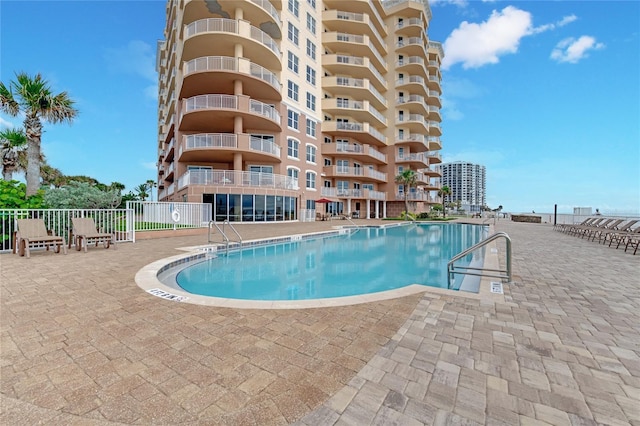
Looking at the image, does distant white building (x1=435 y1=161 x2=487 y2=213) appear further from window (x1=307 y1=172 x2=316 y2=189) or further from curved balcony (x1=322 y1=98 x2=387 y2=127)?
window (x1=307 y1=172 x2=316 y2=189)

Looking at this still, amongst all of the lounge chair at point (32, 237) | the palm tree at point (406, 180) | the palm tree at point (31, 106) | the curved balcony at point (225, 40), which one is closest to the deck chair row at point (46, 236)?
the lounge chair at point (32, 237)

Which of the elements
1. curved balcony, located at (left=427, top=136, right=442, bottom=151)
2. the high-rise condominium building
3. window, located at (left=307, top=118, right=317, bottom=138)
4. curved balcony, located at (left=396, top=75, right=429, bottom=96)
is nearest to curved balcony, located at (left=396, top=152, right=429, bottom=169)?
the high-rise condominium building

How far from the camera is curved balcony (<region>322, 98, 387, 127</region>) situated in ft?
97.9

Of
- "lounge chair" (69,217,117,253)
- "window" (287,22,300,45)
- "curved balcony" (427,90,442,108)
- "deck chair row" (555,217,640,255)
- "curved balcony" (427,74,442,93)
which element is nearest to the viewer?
"lounge chair" (69,217,117,253)

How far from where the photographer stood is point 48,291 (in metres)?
4.40

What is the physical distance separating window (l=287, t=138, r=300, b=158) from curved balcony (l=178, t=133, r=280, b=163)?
2.92m

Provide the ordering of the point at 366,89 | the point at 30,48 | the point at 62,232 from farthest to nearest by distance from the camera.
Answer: the point at 366,89 → the point at 30,48 → the point at 62,232

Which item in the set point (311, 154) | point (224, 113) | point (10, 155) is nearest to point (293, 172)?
point (311, 154)

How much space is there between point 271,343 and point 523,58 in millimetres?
26736

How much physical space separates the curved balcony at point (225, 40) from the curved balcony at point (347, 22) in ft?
42.9

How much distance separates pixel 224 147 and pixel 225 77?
5383mm

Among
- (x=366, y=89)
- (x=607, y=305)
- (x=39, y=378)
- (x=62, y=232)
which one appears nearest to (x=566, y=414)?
(x=607, y=305)

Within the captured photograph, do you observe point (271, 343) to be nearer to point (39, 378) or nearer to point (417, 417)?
point (417, 417)

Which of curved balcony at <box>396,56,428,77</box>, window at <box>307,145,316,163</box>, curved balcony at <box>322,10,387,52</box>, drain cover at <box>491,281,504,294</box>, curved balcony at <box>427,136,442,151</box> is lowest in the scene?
drain cover at <box>491,281,504,294</box>
